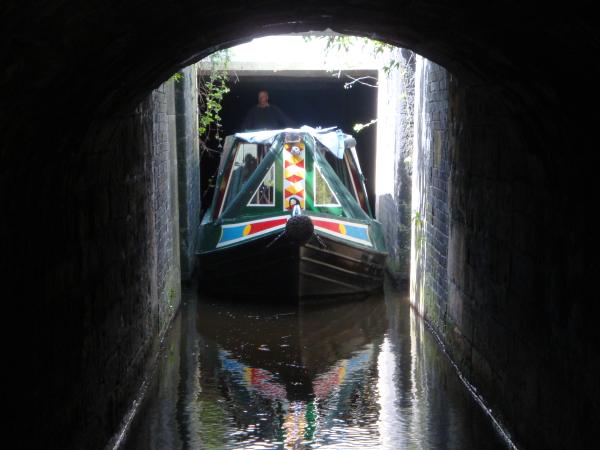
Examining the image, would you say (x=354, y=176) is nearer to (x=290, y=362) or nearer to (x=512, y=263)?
(x=290, y=362)

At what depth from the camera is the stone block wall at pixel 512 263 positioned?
420cm

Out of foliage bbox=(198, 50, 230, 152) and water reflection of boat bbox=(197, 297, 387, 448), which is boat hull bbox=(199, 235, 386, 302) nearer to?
water reflection of boat bbox=(197, 297, 387, 448)

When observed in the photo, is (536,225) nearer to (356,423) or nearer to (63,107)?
(356,423)

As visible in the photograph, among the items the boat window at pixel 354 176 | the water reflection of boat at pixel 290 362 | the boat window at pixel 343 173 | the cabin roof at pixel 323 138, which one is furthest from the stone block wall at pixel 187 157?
the boat window at pixel 354 176

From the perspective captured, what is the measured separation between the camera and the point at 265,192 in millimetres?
10984

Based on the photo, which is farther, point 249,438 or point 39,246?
point 249,438

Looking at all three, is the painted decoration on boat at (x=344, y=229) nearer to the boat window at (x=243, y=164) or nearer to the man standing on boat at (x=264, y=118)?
the boat window at (x=243, y=164)

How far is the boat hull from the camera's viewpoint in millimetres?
10023

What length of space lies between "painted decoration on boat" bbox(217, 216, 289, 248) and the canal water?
93 centimetres

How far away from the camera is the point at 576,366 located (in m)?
4.11

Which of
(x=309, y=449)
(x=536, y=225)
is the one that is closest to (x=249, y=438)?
(x=309, y=449)

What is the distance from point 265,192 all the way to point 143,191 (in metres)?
4.05

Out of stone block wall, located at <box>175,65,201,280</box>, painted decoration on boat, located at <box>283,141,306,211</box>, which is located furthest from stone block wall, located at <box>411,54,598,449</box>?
stone block wall, located at <box>175,65,201,280</box>

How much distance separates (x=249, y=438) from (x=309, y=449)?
0.41m
